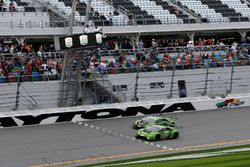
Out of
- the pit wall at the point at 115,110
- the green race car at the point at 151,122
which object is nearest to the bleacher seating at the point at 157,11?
the pit wall at the point at 115,110

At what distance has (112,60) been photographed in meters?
27.3

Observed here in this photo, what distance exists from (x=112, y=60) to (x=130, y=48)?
3.92m

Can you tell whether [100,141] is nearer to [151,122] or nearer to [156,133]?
[156,133]

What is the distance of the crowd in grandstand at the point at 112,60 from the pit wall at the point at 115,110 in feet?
6.39

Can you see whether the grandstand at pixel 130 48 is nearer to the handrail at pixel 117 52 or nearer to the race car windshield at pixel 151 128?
the handrail at pixel 117 52

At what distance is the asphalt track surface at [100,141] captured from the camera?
1708 centimetres

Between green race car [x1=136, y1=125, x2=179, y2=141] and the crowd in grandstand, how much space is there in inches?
208


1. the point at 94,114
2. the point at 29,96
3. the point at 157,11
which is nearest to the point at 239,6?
the point at 157,11

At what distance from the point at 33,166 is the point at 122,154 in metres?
3.05

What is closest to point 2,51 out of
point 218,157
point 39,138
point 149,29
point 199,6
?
point 39,138

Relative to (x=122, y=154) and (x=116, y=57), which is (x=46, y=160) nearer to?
(x=122, y=154)

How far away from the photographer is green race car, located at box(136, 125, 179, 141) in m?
19.6

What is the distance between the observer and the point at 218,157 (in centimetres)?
1688

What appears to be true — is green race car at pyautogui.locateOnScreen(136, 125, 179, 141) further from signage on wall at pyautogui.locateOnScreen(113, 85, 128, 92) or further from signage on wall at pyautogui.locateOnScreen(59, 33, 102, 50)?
signage on wall at pyautogui.locateOnScreen(113, 85, 128, 92)
